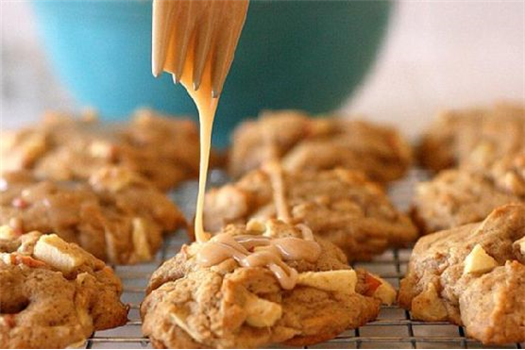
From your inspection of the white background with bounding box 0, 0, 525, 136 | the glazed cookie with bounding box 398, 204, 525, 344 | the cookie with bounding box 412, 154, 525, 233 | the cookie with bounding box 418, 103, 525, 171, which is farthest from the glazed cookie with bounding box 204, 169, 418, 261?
the white background with bounding box 0, 0, 525, 136

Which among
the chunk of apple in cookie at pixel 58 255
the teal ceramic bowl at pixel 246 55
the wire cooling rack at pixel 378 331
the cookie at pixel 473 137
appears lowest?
the wire cooling rack at pixel 378 331

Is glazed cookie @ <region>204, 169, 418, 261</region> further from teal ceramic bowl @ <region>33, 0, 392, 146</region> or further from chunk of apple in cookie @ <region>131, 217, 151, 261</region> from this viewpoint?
teal ceramic bowl @ <region>33, 0, 392, 146</region>

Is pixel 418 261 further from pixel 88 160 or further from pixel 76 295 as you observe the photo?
pixel 88 160

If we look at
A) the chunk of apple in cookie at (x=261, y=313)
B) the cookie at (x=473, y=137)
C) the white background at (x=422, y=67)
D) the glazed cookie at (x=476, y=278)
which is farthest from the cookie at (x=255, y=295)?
the white background at (x=422, y=67)

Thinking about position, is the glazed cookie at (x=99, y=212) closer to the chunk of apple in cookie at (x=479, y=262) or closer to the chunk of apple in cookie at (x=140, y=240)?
the chunk of apple in cookie at (x=140, y=240)

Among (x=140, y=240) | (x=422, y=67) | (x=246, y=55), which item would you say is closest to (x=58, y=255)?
(x=140, y=240)

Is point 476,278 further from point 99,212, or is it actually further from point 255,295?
point 99,212

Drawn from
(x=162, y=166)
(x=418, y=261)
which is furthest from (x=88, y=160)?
(x=418, y=261)
